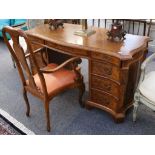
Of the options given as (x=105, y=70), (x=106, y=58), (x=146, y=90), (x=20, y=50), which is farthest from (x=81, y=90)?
(x=20, y=50)

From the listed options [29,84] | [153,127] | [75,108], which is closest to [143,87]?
[153,127]

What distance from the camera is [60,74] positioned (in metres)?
1.94

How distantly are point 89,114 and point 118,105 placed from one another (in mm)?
369

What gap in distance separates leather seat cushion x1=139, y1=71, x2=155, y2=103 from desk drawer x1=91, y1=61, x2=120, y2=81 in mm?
221

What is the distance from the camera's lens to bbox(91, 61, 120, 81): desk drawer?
1649mm

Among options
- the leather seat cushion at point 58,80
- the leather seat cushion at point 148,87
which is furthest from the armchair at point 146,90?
the leather seat cushion at point 58,80

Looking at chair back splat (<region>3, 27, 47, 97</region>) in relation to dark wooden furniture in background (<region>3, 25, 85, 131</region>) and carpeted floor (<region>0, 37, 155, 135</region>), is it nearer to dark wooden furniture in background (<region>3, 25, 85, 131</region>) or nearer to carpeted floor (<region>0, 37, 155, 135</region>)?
dark wooden furniture in background (<region>3, 25, 85, 131</region>)

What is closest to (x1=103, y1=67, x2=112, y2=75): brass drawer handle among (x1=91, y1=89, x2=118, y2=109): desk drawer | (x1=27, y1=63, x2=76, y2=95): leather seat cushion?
(x1=91, y1=89, x2=118, y2=109): desk drawer

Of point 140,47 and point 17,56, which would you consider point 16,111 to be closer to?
point 17,56

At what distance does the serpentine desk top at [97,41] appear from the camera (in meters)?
1.62

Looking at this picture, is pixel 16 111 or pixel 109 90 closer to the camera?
pixel 109 90

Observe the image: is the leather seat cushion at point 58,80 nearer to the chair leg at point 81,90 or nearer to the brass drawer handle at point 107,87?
the chair leg at point 81,90

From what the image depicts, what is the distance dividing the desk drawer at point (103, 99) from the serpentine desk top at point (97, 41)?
0.44 metres
